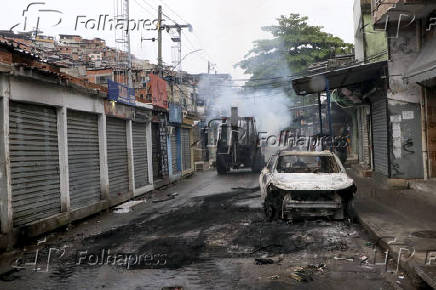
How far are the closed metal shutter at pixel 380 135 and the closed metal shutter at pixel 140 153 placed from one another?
8897mm

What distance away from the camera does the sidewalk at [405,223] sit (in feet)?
18.5

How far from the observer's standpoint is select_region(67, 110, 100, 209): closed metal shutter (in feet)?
36.5

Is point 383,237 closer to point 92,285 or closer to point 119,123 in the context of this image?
point 92,285

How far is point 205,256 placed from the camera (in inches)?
262

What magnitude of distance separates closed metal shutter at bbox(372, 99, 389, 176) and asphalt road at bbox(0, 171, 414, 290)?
6.76 m

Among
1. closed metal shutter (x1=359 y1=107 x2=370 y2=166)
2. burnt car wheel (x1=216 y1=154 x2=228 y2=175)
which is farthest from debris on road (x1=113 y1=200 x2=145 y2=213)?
closed metal shutter (x1=359 y1=107 x2=370 y2=166)

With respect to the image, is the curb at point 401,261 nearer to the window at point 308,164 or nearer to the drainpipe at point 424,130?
the window at point 308,164

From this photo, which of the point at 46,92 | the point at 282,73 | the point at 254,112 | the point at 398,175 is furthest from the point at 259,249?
the point at 254,112

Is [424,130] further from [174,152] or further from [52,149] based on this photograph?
[174,152]

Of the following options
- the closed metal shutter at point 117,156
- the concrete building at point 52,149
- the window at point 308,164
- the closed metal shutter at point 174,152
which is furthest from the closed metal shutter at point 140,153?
the window at point 308,164

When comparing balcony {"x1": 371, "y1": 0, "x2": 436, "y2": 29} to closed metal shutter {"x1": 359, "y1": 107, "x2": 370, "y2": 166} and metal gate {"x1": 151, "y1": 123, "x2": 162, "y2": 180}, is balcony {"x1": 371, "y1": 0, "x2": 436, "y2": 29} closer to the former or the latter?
closed metal shutter {"x1": 359, "y1": 107, "x2": 370, "y2": 166}

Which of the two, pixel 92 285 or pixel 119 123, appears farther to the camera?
pixel 119 123

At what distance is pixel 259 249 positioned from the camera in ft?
22.9

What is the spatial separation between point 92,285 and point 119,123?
10.1 meters
